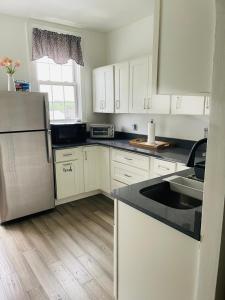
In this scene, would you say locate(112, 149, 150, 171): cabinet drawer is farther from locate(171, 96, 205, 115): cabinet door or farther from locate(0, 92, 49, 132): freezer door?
locate(0, 92, 49, 132): freezer door

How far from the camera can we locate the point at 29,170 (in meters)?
2.92

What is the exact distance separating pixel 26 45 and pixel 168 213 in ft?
10.4

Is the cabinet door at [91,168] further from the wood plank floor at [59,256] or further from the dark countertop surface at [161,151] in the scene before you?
the wood plank floor at [59,256]

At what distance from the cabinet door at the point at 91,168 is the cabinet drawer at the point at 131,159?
1.23 feet

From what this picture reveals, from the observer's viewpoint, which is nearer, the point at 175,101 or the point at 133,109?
the point at 175,101

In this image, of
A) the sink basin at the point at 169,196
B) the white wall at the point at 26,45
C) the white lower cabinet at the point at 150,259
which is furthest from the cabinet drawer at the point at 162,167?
the white wall at the point at 26,45

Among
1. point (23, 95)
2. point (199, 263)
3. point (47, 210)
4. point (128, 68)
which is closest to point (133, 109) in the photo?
point (128, 68)

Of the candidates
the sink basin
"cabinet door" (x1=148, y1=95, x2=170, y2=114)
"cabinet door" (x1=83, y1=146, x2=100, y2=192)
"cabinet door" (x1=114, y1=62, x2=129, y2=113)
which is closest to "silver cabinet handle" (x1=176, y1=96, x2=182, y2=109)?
"cabinet door" (x1=148, y1=95, x2=170, y2=114)

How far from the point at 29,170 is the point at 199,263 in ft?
7.93

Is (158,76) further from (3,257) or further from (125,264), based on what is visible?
(3,257)

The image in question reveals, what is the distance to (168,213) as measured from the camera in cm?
117

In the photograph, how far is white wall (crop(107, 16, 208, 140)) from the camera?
296 centimetres

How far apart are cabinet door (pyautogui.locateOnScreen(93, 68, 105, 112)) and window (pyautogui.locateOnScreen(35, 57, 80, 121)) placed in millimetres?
318

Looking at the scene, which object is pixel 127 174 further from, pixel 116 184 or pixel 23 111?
pixel 23 111
